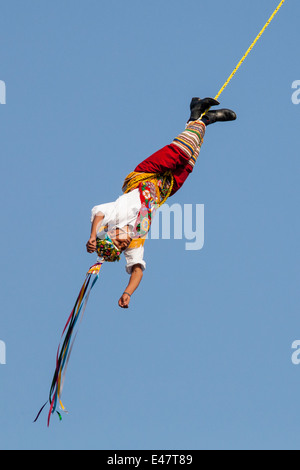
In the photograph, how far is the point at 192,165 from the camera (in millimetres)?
16609

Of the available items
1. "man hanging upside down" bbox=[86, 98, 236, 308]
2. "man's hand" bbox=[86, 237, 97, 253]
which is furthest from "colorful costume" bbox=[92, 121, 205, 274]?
"man's hand" bbox=[86, 237, 97, 253]

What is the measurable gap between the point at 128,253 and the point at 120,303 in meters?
0.79

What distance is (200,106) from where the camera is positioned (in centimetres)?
1711

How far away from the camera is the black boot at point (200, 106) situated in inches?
671

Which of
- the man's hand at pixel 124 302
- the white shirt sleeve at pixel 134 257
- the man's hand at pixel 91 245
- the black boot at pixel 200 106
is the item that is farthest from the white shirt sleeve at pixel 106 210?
the black boot at pixel 200 106

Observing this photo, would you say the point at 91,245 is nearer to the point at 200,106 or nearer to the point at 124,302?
the point at 124,302

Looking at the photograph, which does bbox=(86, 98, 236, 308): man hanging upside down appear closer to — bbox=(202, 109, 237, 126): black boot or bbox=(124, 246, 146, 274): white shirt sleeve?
bbox=(124, 246, 146, 274): white shirt sleeve

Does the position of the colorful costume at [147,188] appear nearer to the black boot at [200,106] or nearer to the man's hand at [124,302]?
the black boot at [200,106]

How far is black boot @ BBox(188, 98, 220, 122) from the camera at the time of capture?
1705 cm

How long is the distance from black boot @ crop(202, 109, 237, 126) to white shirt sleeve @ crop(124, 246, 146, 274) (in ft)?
7.74

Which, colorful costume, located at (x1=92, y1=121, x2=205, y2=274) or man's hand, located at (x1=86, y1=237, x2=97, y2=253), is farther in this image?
colorful costume, located at (x1=92, y1=121, x2=205, y2=274)

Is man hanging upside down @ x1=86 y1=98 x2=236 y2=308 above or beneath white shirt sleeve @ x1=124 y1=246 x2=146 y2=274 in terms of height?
above

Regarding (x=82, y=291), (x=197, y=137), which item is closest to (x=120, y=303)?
(x=82, y=291)
